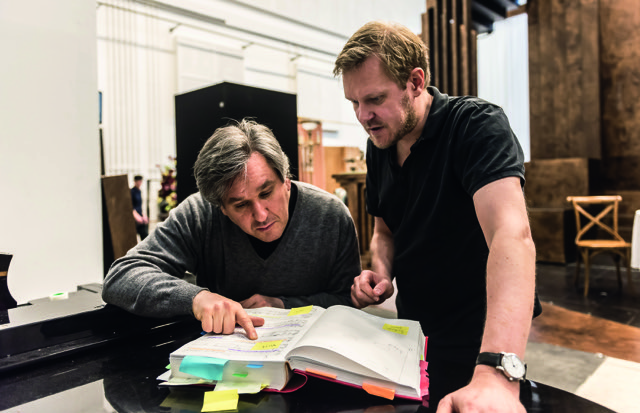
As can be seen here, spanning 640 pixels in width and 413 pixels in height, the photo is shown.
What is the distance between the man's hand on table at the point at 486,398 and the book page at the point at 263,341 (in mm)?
283

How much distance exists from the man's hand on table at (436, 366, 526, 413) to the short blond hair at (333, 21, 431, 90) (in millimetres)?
766

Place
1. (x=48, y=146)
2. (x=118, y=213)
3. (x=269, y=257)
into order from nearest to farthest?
(x=269, y=257) → (x=48, y=146) → (x=118, y=213)

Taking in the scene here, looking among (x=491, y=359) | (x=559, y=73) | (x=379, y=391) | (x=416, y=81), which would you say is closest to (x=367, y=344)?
(x=379, y=391)

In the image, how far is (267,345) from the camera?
2.74ft

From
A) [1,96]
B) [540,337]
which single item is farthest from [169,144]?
[540,337]

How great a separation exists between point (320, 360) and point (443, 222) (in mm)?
624

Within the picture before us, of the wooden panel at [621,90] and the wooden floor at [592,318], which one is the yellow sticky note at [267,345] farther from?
the wooden panel at [621,90]

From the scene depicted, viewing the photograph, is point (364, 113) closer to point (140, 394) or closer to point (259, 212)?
point (259, 212)

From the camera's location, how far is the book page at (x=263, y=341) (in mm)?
790

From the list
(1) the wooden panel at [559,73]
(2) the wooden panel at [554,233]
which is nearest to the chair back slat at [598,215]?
(2) the wooden panel at [554,233]

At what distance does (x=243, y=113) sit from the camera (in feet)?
7.36

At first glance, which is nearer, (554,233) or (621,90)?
(554,233)

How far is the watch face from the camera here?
2.21 feet

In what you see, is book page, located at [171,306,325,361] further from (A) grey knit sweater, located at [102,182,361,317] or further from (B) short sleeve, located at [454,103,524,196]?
(B) short sleeve, located at [454,103,524,196]
